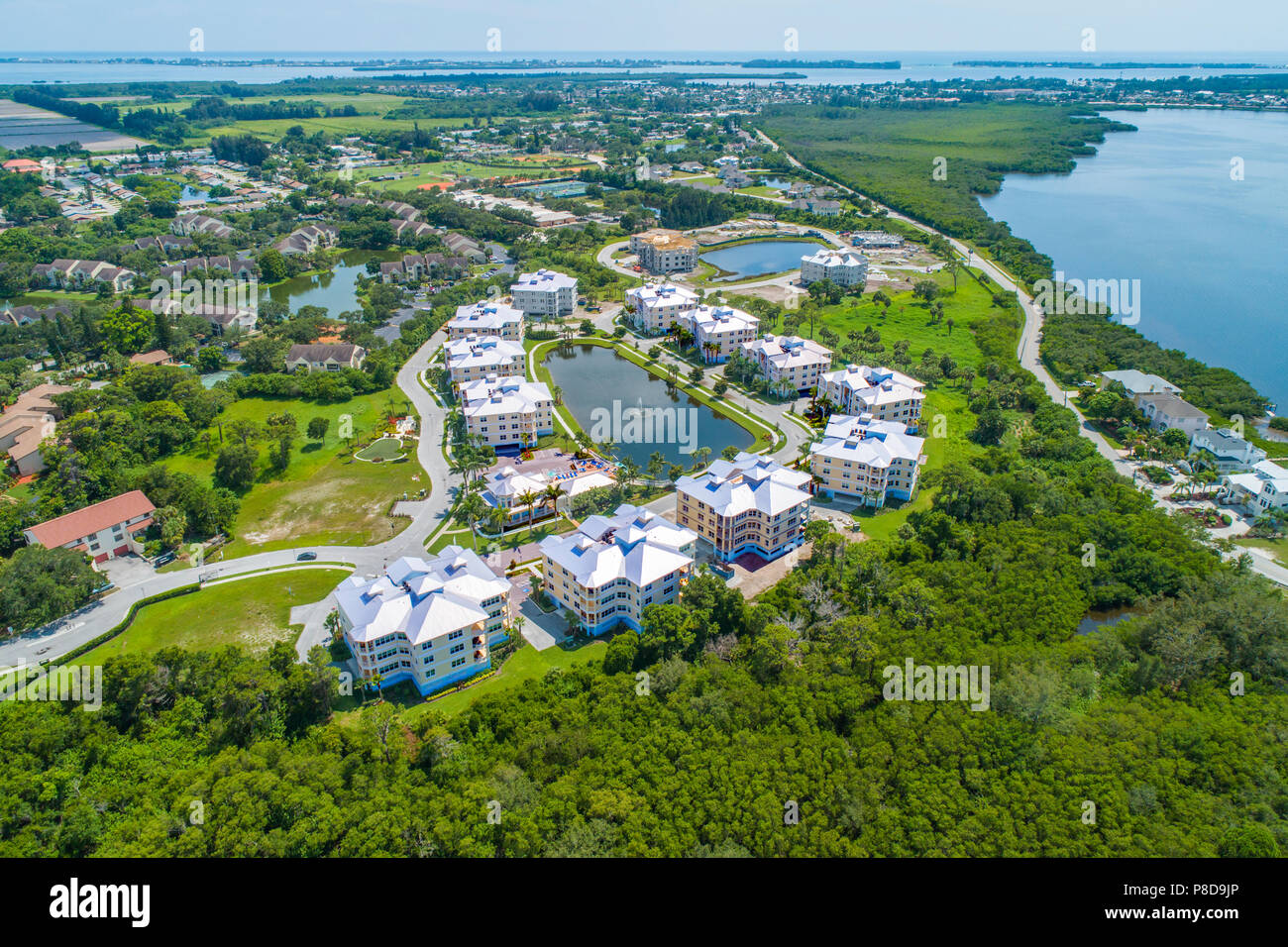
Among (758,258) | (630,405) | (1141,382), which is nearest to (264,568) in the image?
(630,405)

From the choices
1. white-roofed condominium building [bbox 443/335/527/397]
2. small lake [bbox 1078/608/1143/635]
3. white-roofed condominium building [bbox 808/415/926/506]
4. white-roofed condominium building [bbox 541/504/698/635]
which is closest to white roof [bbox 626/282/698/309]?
white-roofed condominium building [bbox 443/335/527/397]

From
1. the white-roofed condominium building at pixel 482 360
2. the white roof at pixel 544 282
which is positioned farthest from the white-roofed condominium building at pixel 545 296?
the white-roofed condominium building at pixel 482 360

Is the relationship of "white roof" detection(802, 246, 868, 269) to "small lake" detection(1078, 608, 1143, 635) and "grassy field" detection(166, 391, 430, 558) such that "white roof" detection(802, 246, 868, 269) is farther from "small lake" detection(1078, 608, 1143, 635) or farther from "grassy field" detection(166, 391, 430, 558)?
"small lake" detection(1078, 608, 1143, 635)

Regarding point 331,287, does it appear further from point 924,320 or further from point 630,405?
point 924,320

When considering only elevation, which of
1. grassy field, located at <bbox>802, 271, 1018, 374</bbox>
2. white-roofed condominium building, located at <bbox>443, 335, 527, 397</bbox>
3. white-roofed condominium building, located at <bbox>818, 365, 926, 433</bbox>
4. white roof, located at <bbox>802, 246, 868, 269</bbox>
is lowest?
white-roofed condominium building, located at <bbox>818, 365, 926, 433</bbox>

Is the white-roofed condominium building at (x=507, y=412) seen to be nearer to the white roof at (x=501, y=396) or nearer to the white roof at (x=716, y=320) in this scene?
the white roof at (x=501, y=396)

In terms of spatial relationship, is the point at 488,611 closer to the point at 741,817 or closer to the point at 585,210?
the point at 741,817
